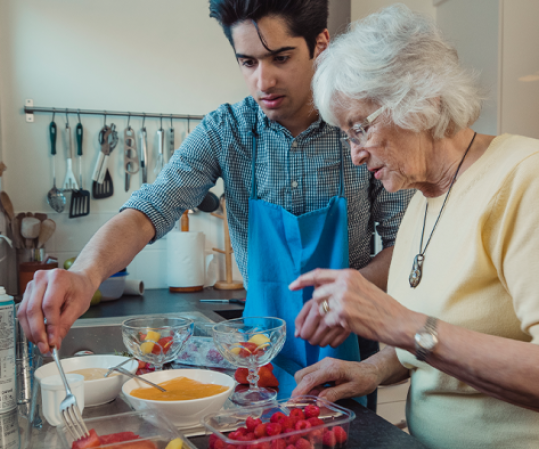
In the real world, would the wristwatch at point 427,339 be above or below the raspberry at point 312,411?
above

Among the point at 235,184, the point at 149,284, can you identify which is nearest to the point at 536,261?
the point at 235,184

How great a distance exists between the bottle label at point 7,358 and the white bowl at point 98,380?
0.07 m

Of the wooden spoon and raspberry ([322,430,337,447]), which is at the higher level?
the wooden spoon

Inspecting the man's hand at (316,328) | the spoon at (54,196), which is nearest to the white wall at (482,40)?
the man's hand at (316,328)

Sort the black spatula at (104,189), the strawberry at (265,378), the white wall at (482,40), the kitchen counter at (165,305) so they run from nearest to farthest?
the strawberry at (265,378) < the kitchen counter at (165,305) < the white wall at (482,40) < the black spatula at (104,189)

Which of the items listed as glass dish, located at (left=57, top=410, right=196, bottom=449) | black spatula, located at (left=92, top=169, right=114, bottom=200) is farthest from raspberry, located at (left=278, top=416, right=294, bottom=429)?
black spatula, located at (left=92, top=169, right=114, bottom=200)

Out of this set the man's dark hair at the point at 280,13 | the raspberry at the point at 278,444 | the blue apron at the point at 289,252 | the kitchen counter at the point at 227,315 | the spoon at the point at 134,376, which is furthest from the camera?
the blue apron at the point at 289,252

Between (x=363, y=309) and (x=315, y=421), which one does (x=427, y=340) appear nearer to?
(x=363, y=309)

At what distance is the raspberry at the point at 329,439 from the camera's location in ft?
2.43

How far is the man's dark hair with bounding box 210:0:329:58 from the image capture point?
3.97 feet

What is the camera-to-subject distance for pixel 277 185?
1466 millimetres

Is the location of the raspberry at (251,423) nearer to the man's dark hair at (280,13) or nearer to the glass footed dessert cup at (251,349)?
the glass footed dessert cup at (251,349)

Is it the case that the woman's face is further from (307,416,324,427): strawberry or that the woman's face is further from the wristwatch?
(307,416,324,427): strawberry

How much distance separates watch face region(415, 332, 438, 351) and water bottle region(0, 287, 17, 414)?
0.68m
